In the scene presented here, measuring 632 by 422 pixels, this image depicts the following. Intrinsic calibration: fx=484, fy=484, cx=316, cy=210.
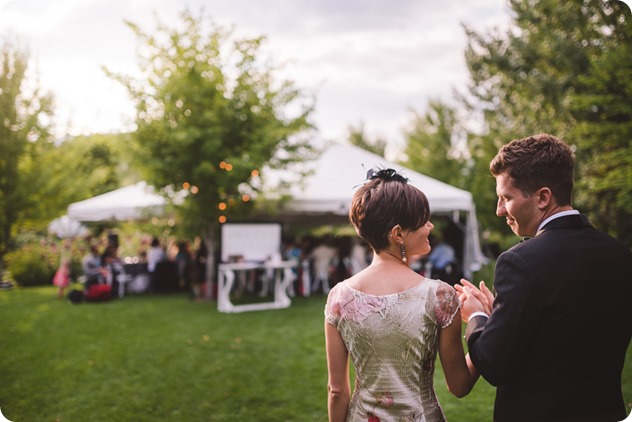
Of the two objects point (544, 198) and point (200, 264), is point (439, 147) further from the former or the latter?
point (544, 198)

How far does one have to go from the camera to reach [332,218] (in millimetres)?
18031

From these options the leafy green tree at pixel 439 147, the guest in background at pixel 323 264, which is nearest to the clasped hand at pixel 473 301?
the guest in background at pixel 323 264

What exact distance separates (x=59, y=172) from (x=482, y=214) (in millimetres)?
13716

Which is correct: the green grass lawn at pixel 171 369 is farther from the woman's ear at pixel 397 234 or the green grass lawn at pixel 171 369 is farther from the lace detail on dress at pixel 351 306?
the woman's ear at pixel 397 234

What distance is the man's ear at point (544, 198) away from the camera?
5.64 feet

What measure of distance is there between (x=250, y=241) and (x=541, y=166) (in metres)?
9.39

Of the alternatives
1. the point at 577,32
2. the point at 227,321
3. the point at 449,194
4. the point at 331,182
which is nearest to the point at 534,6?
the point at 577,32

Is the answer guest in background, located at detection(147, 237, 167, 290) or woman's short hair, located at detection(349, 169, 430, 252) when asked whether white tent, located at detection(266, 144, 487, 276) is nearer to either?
guest in background, located at detection(147, 237, 167, 290)

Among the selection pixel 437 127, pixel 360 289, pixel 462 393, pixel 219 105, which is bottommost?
pixel 462 393

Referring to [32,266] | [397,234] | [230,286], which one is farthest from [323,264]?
[397,234]

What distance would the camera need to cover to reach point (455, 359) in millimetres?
1798

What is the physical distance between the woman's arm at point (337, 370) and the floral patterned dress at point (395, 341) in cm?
3

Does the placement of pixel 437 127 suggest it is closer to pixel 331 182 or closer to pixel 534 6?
pixel 331 182

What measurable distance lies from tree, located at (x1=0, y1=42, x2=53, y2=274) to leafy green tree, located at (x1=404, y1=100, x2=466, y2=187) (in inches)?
618
